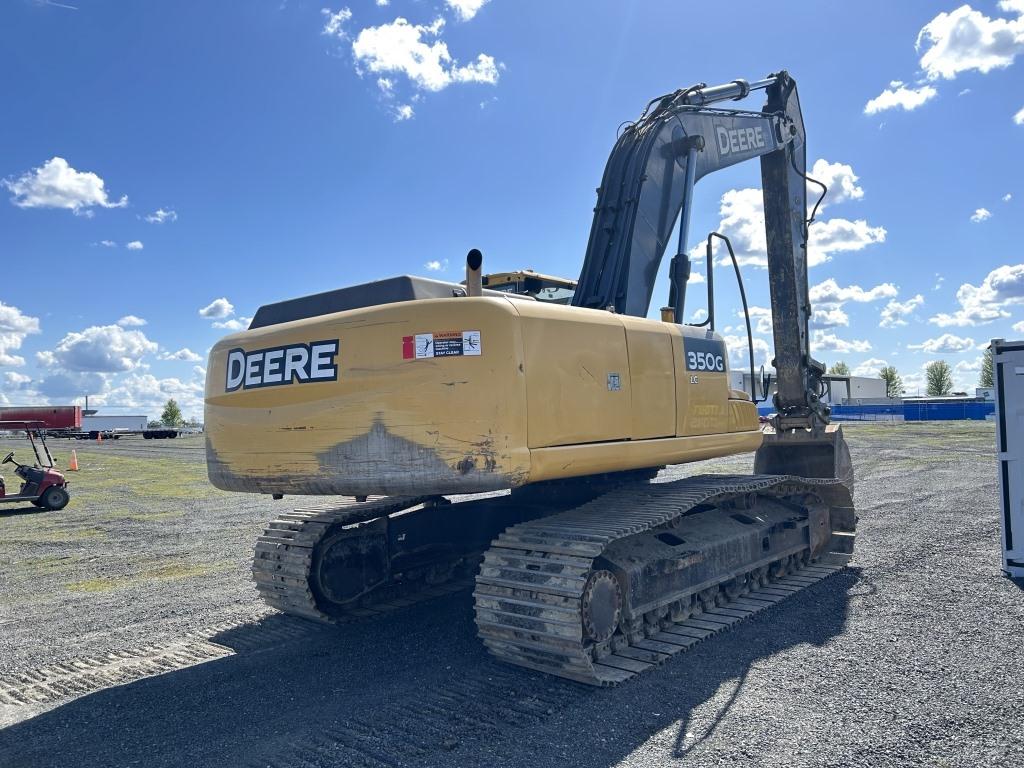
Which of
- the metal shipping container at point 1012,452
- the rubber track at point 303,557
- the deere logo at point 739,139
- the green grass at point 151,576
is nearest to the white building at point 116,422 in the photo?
the green grass at point 151,576

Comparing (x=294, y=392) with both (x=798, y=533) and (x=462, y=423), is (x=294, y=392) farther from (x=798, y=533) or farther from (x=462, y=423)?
(x=798, y=533)

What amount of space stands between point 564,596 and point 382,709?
132 centimetres

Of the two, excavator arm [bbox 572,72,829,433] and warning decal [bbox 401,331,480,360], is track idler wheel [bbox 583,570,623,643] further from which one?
excavator arm [bbox 572,72,829,433]

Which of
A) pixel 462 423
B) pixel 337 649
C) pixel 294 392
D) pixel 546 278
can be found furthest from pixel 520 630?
pixel 546 278

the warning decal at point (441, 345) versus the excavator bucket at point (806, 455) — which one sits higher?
the warning decal at point (441, 345)

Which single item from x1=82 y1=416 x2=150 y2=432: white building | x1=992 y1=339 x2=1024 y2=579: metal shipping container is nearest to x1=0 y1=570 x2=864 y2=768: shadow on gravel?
x1=992 y1=339 x2=1024 y2=579: metal shipping container

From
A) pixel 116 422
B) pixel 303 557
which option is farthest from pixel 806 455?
pixel 116 422

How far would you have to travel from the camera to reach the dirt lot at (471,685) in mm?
4141

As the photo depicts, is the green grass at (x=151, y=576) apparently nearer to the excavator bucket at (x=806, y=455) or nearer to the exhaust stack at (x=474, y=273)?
the exhaust stack at (x=474, y=273)

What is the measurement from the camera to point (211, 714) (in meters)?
4.79

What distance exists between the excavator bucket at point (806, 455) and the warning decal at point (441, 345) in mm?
5870

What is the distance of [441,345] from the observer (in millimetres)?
4957

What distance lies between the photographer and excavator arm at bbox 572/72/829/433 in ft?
22.9

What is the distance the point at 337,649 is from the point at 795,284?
7151 mm
